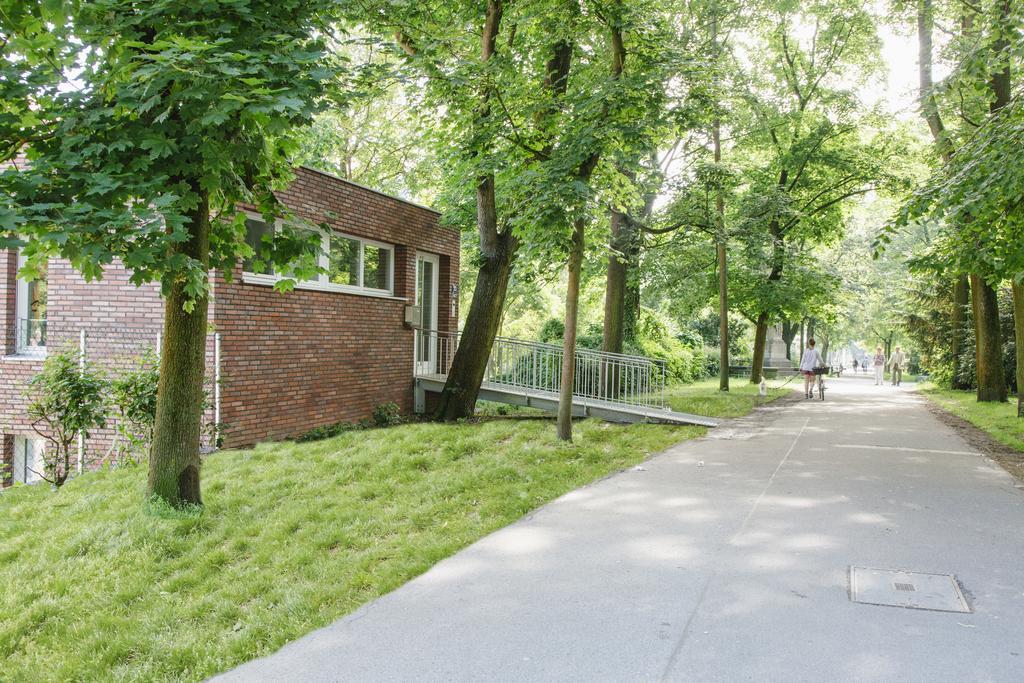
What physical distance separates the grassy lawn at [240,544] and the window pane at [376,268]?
4.94 metres

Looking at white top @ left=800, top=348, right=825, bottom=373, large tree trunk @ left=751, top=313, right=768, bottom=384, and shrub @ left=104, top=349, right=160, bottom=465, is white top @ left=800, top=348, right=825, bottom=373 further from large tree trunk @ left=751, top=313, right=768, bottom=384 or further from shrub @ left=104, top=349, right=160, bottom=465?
shrub @ left=104, top=349, right=160, bottom=465

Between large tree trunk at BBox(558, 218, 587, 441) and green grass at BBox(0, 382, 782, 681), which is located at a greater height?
large tree trunk at BBox(558, 218, 587, 441)

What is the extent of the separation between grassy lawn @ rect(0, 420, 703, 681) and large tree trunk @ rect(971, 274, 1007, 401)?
522 inches

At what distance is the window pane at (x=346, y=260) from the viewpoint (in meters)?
12.8

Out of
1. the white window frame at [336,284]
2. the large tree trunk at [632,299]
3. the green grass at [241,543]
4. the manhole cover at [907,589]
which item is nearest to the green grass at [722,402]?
the large tree trunk at [632,299]

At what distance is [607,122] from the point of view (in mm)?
9859

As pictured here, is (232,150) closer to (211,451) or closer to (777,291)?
(211,451)

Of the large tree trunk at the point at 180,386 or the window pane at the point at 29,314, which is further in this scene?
the window pane at the point at 29,314

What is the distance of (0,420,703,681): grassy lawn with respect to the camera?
4.20m

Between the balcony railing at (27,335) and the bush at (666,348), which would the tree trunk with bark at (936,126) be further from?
the balcony railing at (27,335)

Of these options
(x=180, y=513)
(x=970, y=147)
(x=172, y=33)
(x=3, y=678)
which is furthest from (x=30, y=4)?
(x=970, y=147)

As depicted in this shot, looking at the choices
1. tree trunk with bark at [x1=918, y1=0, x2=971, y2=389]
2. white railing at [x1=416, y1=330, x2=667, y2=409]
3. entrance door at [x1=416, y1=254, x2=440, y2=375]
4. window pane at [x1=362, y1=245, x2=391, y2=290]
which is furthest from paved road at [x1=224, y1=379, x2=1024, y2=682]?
entrance door at [x1=416, y1=254, x2=440, y2=375]

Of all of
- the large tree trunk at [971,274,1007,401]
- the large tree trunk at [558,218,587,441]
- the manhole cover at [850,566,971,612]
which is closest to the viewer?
the manhole cover at [850,566,971,612]

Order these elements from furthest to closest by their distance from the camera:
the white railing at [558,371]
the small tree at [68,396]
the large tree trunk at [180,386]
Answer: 1. the white railing at [558,371]
2. the small tree at [68,396]
3. the large tree trunk at [180,386]
